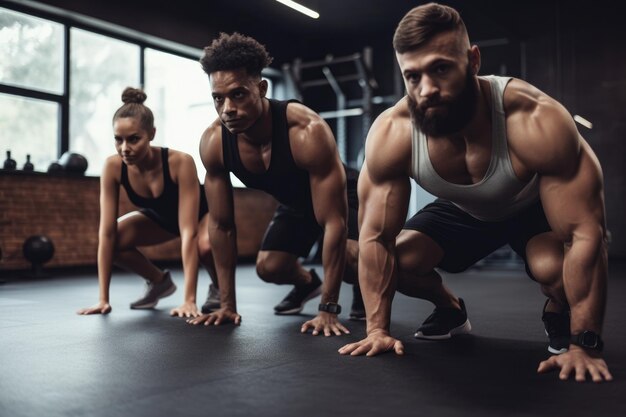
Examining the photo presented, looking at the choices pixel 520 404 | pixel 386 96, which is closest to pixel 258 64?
pixel 520 404

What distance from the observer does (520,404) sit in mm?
1392

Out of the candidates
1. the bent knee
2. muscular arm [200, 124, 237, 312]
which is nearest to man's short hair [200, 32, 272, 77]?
muscular arm [200, 124, 237, 312]

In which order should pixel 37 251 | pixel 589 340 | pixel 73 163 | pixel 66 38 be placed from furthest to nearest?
pixel 66 38 < pixel 73 163 < pixel 37 251 < pixel 589 340

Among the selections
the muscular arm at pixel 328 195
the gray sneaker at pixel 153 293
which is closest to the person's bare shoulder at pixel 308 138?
the muscular arm at pixel 328 195

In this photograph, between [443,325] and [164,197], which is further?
[164,197]

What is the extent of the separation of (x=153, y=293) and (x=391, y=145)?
77.8 inches

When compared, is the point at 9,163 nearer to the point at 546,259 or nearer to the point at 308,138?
the point at 308,138

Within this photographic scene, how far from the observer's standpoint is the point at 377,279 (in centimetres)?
198

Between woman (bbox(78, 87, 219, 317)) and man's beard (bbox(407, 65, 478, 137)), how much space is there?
5.00ft

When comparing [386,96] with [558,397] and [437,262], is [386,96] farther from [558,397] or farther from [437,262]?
[558,397]

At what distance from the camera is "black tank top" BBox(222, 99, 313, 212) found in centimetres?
250

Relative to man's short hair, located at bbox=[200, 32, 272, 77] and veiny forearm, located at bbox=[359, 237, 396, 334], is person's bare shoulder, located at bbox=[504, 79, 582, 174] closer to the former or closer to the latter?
veiny forearm, located at bbox=[359, 237, 396, 334]

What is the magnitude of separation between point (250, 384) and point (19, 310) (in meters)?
2.12

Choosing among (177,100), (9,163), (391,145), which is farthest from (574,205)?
(177,100)
